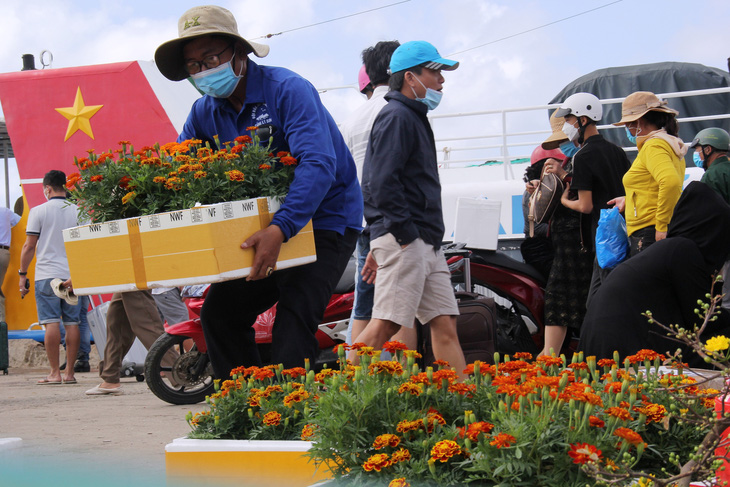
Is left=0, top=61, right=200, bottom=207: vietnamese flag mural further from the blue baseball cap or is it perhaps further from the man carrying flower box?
the man carrying flower box

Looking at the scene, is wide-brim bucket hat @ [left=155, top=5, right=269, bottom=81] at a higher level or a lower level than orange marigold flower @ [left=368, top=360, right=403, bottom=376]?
higher

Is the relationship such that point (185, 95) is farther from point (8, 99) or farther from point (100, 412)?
point (100, 412)

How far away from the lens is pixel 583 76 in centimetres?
1736

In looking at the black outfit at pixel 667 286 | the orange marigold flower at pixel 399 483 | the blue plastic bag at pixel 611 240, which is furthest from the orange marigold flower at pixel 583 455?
the blue plastic bag at pixel 611 240

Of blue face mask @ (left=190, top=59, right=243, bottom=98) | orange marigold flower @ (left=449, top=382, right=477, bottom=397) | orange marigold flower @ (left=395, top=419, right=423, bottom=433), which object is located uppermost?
blue face mask @ (left=190, top=59, right=243, bottom=98)

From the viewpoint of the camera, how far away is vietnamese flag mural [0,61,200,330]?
11758mm

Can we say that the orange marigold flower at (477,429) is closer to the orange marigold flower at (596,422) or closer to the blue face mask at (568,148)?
the orange marigold flower at (596,422)

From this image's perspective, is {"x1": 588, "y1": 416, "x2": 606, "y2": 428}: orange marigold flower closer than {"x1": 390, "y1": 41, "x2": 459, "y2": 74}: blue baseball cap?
Yes

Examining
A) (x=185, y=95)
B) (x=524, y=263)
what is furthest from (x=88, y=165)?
(x=185, y=95)

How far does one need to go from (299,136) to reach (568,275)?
3.39 meters

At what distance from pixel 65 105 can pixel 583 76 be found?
399 inches

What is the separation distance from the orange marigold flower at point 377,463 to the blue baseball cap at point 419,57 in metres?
3.08

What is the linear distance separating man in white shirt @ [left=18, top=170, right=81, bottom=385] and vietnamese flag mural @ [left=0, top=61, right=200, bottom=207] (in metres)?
2.97

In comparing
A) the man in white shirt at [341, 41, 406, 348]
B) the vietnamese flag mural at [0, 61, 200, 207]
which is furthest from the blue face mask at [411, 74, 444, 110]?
the vietnamese flag mural at [0, 61, 200, 207]
